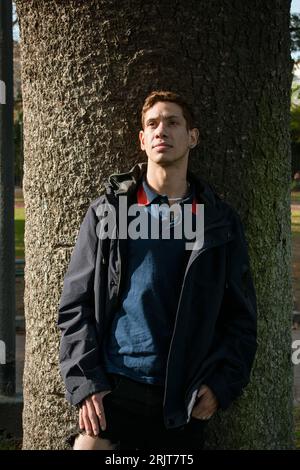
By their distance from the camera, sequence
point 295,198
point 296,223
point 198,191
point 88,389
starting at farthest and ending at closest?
1. point 295,198
2. point 296,223
3. point 198,191
4. point 88,389

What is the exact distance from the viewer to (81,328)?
9.41 feet

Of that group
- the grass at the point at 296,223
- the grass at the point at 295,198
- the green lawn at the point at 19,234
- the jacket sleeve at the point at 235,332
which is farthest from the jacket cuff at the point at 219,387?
the grass at the point at 295,198

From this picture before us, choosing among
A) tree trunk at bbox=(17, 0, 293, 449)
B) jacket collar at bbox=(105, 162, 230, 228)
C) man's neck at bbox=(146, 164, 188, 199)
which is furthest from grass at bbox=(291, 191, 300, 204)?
man's neck at bbox=(146, 164, 188, 199)

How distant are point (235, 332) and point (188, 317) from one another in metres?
0.20

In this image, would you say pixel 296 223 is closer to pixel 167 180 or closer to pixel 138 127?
pixel 138 127

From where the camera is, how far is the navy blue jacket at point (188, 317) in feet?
9.22

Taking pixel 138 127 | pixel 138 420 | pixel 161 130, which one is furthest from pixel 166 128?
pixel 138 420

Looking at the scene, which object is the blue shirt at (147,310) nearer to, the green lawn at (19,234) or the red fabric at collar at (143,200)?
the red fabric at collar at (143,200)

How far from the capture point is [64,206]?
354cm

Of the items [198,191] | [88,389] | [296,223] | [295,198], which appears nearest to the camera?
[88,389]

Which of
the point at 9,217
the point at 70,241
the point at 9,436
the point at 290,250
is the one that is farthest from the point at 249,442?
the point at 9,217

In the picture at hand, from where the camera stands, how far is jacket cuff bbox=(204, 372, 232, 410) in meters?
2.82

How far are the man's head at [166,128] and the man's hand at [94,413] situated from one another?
0.87 meters

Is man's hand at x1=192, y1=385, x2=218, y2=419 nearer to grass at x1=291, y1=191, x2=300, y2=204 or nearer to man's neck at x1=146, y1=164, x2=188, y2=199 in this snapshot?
man's neck at x1=146, y1=164, x2=188, y2=199
